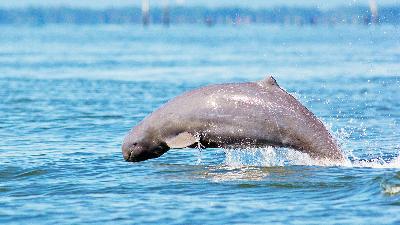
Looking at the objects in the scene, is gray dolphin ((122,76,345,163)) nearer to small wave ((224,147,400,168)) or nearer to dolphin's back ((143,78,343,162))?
dolphin's back ((143,78,343,162))

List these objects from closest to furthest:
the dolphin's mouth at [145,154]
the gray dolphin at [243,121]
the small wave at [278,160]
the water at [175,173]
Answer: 1. the water at [175,173]
2. the gray dolphin at [243,121]
3. the small wave at [278,160]
4. the dolphin's mouth at [145,154]

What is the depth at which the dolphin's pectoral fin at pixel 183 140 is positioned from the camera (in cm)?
1828

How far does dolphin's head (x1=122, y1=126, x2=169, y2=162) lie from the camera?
18934mm

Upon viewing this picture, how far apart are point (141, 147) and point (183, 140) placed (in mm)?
1155

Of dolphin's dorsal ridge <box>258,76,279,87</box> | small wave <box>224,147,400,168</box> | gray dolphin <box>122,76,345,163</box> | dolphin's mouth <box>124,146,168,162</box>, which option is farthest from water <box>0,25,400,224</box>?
dolphin's dorsal ridge <box>258,76,279,87</box>

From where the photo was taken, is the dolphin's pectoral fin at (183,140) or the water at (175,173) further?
the dolphin's pectoral fin at (183,140)

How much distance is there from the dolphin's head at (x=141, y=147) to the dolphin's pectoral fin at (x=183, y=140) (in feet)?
1.37

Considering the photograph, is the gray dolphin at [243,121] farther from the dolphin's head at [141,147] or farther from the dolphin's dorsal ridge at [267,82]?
the dolphin's head at [141,147]

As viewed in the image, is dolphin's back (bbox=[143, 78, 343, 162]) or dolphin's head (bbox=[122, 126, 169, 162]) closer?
dolphin's back (bbox=[143, 78, 343, 162])

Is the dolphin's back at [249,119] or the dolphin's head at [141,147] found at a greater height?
the dolphin's back at [249,119]

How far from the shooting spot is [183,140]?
18328mm

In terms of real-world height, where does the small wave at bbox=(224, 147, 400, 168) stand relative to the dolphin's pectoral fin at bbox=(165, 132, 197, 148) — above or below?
below

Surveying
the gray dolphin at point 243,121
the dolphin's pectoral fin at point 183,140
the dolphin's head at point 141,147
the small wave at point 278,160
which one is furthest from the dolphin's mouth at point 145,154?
the small wave at point 278,160

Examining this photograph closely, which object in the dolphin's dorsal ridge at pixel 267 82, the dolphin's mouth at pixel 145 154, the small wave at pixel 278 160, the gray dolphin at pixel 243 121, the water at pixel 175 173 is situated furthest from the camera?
the dolphin's mouth at pixel 145 154
